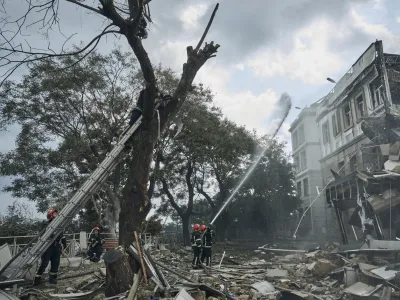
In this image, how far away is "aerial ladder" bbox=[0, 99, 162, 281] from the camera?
7.02 m

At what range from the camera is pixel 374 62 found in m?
20.0

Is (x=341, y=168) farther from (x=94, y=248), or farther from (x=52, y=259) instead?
(x=52, y=259)

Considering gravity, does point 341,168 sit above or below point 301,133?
below

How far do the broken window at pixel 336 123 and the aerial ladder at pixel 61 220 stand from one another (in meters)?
22.8

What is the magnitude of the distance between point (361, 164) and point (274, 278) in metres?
16.1

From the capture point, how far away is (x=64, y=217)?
7.48m

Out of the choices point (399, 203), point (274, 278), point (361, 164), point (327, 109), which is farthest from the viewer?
point (327, 109)

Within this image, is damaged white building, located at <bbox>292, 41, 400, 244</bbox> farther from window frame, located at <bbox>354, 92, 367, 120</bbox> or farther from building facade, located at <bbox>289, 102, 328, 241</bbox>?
building facade, located at <bbox>289, 102, 328, 241</bbox>

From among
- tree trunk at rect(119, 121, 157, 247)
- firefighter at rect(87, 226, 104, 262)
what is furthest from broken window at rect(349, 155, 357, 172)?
tree trunk at rect(119, 121, 157, 247)

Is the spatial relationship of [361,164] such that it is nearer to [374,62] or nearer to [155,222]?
[374,62]

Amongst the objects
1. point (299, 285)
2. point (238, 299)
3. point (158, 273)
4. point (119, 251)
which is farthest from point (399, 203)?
point (119, 251)

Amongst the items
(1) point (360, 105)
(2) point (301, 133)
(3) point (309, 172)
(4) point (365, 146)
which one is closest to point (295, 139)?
(2) point (301, 133)

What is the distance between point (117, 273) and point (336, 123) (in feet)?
83.1

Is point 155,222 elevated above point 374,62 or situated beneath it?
situated beneath
